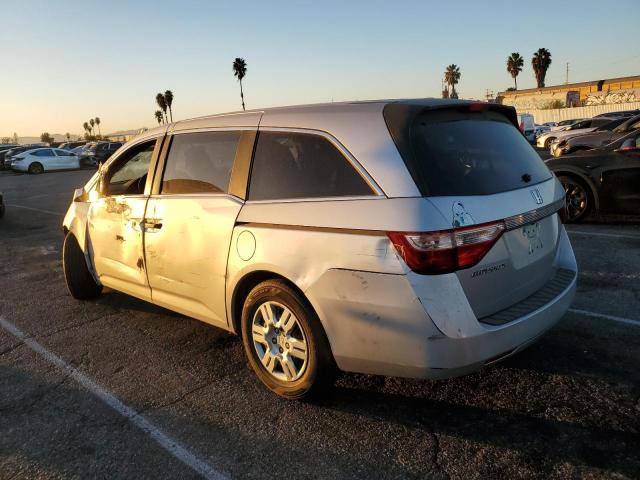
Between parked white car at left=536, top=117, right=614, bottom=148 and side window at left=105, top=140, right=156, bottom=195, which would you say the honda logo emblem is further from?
parked white car at left=536, top=117, right=614, bottom=148

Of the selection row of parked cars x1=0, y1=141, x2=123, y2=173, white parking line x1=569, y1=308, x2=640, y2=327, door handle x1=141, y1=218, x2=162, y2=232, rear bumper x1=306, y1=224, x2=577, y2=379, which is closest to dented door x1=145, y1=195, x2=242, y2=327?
door handle x1=141, y1=218, x2=162, y2=232

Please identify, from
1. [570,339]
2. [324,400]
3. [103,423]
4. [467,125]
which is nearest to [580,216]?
[570,339]

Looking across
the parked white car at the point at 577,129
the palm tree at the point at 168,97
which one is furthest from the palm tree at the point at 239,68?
the parked white car at the point at 577,129

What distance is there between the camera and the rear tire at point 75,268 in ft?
16.7

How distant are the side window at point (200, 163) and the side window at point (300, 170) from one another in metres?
0.29

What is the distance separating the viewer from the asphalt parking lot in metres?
2.52

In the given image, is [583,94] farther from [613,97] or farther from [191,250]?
[191,250]

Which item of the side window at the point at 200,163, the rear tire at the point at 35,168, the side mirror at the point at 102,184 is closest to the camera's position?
the side window at the point at 200,163

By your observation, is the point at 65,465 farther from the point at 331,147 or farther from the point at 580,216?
the point at 580,216

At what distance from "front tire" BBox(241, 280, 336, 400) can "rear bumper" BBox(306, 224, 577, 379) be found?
104mm

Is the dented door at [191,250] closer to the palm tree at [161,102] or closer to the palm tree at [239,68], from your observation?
the palm tree at [239,68]

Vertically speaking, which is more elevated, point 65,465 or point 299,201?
point 299,201

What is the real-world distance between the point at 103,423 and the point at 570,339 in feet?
10.5

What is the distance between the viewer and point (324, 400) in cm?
310
